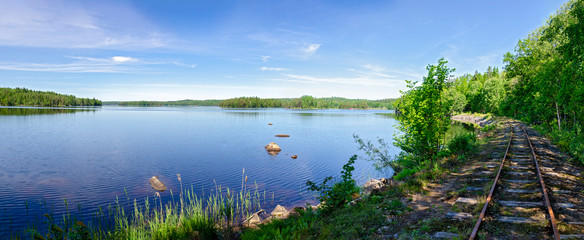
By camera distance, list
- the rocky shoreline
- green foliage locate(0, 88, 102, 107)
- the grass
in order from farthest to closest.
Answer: green foliage locate(0, 88, 102, 107), the rocky shoreline, the grass

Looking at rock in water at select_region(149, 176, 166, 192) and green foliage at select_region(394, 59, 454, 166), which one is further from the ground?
green foliage at select_region(394, 59, 454, 166)

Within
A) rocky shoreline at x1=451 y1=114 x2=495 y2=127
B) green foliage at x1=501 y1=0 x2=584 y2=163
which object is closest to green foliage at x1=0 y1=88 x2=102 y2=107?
rocky shoreline at x1=451 y1=114 x2=495 y2=127

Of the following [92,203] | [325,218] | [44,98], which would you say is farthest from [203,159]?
[44,98]

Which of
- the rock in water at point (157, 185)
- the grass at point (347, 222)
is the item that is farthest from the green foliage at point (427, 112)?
the rock in water at point (157, 185)

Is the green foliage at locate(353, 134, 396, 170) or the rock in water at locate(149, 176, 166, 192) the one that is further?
the rock in water at locate(149, 176, 166, 192)

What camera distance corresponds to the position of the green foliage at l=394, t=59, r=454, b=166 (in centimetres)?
1330

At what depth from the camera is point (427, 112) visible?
13.4m

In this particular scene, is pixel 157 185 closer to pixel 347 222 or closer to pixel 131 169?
pixel 131 169

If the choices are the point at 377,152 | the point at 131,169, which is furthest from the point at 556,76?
the point at 131,169

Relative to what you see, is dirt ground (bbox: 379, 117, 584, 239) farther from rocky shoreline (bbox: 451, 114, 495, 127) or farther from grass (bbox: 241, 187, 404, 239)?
rocky shoreline (bbox: 451, 114, 495, 127)

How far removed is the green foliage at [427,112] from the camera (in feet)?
43.7

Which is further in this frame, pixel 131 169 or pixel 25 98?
pixel 25 98

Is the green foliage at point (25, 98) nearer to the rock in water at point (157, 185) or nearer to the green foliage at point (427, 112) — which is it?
the rock in water at point (157, 185)

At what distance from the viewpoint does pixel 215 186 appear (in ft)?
57.2
